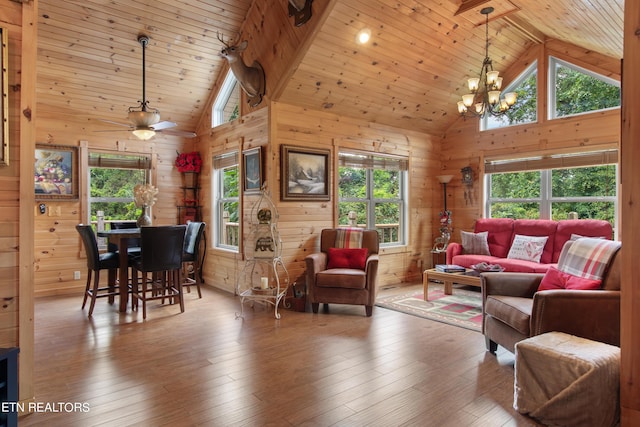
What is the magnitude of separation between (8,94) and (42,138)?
138 inches

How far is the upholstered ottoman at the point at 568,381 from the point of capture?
2.00 metres

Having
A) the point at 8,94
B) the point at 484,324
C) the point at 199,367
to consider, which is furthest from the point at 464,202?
the point at 8,94

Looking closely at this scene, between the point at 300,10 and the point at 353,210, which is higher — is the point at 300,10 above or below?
above

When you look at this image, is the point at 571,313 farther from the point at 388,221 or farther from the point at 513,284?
the point at 388,221

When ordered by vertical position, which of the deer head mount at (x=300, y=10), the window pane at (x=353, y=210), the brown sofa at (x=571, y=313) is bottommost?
the brown sofa at (x=571, y=313)

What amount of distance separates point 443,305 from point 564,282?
1.93 m

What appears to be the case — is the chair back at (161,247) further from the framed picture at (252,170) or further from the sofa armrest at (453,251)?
the sofa armrest at (453,251)

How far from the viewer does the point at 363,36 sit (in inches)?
168

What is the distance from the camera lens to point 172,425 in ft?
6.83

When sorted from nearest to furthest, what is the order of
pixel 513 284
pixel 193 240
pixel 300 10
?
pixel 513 284, pixel 300 10, pixel 193 240

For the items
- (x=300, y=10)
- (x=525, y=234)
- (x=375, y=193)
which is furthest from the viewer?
(x=375, y=193)

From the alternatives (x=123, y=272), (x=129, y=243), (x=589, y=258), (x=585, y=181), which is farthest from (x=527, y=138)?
(x=123, y=272)

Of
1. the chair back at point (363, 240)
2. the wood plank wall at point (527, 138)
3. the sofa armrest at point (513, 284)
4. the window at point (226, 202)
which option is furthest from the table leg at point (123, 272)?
the wood plank wall at point (527, 138)

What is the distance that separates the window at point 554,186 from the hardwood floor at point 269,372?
113 inches
